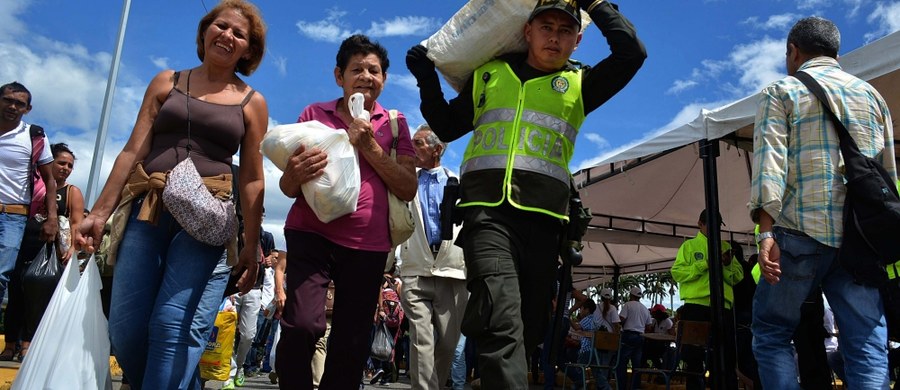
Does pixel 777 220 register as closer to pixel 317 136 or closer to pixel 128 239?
pixel 317 136

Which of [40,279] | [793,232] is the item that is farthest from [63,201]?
[793,232]

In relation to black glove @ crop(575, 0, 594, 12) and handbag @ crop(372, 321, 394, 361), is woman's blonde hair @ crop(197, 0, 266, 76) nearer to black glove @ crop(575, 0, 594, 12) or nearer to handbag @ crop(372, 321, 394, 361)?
black glove @ crop(575, 0, 594, 12)

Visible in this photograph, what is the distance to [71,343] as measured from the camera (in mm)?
2510

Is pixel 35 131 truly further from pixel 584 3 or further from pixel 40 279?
pixel 584 3

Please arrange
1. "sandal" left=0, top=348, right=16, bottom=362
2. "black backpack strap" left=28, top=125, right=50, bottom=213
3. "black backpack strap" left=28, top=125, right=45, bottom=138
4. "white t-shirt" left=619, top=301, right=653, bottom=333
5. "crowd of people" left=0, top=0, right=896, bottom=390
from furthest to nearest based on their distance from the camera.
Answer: "white t-shirt" left=619, top=301, right=653, bottom=333, "sandal" left=0, top=348, right=16, bottom=362, "black backpack strap" left=28, top=125, right=45, bottom=138, "black backpack strap" left=28, top=125, right=50, bottom=213, "crowd of people" left=0, top=0, right=896, bottom=390

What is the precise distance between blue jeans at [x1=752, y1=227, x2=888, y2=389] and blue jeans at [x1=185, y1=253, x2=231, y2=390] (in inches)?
99.7

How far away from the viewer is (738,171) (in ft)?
33.7

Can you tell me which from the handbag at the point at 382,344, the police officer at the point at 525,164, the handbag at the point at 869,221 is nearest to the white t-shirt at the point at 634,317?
the handbag at the point at 382,344

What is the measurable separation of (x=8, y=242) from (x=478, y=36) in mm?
4312

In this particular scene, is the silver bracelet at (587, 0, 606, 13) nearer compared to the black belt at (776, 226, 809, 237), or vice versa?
the silver bracelet at (587, 0, 606, 13)

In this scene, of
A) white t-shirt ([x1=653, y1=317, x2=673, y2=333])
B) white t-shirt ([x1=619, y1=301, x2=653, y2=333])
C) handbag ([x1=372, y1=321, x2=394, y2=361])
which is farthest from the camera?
white t-shirt ([x1=653, y1=317, x2=673, y2=333])

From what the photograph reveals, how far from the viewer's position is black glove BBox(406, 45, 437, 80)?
3152 millimetres

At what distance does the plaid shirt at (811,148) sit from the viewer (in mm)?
3066

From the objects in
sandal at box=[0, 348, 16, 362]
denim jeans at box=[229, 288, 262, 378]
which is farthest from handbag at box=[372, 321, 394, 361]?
sandal at box=[0, 348, 16, 362]
